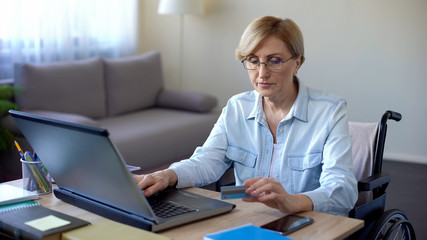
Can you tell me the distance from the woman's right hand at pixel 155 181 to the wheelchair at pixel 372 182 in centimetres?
42

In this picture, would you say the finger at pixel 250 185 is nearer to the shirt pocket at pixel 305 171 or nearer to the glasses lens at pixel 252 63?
the shirt pocket at pixel 305 171

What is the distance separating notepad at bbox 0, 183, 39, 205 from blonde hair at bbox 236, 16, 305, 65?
813mm

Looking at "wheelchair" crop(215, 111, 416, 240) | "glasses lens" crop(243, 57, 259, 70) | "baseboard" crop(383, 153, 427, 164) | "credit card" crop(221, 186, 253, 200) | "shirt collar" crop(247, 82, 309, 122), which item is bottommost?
"baseboard" crop(383, 153, 427, 164)

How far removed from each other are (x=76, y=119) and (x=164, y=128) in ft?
2.54

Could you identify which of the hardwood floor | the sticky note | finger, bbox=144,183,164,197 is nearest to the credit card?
finger, bbox=144,183,164,197

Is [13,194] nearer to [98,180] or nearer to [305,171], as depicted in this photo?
[98,180]

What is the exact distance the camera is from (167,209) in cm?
141

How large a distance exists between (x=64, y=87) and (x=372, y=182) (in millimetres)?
2731

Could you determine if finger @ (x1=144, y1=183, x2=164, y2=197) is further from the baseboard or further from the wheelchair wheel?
the baseboard

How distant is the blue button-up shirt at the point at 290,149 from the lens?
1.68 metres

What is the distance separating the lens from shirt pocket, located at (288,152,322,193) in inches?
70.7

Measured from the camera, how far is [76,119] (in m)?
3.53

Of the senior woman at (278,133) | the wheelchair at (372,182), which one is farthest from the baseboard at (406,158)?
the senior woman at (278,133)

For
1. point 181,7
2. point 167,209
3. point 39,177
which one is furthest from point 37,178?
point 181,7
